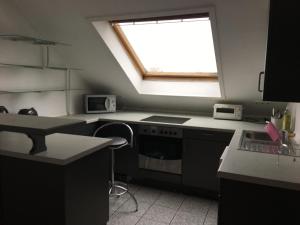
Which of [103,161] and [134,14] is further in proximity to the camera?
[134,14]

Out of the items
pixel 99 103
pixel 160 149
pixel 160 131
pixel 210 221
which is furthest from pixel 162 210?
pixel 99 103

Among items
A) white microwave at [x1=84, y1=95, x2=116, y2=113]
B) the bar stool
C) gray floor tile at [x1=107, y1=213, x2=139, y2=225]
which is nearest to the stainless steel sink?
the bar stool

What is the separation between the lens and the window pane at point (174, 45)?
285 cm

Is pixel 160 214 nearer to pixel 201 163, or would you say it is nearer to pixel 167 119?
pixel 201 163

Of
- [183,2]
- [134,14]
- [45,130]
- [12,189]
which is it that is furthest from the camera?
[134,14]

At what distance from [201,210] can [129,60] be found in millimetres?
1958

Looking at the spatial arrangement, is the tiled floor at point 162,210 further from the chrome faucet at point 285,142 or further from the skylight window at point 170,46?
the skylight window at point 170,46

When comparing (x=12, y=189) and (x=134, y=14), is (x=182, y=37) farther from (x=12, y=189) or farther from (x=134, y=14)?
(x=12, y=189)

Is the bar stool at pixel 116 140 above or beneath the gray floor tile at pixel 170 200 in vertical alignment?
above

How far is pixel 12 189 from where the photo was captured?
1.70 meters

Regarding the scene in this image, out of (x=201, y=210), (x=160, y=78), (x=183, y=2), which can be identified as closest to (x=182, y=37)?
(x=160, y=78)

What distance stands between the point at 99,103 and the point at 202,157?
1611 millimetres

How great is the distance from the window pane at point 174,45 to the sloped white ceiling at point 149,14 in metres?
0.38

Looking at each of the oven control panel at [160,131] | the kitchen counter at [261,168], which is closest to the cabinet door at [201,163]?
the oven control panel at [160,131]
